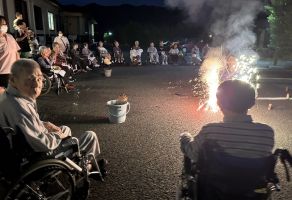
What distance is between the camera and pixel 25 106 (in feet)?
10.1

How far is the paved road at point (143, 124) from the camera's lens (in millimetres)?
4219

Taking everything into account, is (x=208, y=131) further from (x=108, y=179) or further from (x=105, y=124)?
(x=105, y=124)

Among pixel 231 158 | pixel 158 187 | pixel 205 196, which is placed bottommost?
pixel 158 187

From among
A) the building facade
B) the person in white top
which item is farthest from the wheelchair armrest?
the person in white top

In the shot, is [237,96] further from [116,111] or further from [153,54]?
[153,54]

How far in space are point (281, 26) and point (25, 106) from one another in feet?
61.4

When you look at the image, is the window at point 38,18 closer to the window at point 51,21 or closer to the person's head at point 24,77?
the window at point 51,21

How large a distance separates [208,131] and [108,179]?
2079mm

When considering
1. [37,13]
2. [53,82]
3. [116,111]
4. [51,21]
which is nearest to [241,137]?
[116,111]

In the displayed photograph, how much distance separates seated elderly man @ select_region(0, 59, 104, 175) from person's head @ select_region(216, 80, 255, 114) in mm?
1679

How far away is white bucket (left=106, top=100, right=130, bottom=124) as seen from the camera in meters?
6.61

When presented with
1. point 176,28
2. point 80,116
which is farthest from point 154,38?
point 80,116

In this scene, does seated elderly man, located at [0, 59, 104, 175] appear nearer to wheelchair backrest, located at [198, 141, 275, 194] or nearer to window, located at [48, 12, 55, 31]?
wheelchair backrest, located at [198, 141, 275, 194]

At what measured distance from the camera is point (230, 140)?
2650mm
